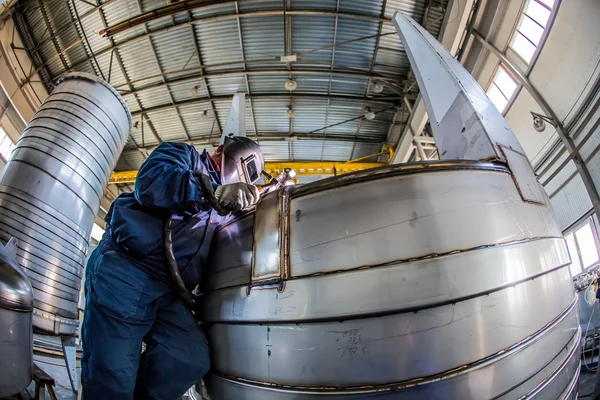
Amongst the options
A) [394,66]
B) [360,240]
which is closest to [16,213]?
[360,240]

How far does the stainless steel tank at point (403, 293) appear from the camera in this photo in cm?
110

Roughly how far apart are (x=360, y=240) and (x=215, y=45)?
7.39 meters

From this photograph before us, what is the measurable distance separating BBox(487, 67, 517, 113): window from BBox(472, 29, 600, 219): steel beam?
233 millimetres

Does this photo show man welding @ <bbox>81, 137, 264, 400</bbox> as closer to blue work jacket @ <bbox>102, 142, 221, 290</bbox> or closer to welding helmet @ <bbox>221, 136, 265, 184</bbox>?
blue work jacket @ <bbox>102, 142, 221, 290</bbox>

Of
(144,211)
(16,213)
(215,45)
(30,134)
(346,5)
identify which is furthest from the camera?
(215,45)

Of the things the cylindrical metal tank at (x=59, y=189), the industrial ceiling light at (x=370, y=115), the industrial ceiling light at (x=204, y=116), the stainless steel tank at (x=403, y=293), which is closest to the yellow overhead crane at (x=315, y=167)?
the industrial ceiling light at (x=370, y=115)

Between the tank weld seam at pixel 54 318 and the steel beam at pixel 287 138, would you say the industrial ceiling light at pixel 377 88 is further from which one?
the tank weld seam at pixel 54 318

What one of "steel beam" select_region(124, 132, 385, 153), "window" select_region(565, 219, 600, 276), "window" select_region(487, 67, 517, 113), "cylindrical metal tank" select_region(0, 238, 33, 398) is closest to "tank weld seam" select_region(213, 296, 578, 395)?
"cylindrical metal tank" select_region(0, 238, 33, 398)

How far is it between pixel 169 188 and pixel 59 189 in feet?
8.90

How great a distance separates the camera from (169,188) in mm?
1515

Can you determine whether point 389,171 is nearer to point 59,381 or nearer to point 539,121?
point 59,381

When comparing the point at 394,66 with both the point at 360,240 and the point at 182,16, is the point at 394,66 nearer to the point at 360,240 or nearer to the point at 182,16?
the point at 182,16

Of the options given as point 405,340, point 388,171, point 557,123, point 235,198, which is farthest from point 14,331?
point 557,123

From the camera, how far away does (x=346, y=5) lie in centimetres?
663
